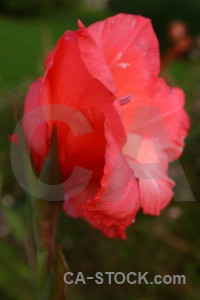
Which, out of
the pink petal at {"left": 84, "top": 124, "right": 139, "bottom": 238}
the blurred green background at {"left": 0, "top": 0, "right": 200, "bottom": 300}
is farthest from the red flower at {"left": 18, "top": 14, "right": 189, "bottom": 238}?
the blurred green background at {"left": 0, "top": 0, "right": 200, "bottom": 300}

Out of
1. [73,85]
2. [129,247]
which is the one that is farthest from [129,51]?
[129,247]

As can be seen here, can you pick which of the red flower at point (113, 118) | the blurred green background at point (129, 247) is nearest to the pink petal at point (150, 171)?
the red flower at point (113, 118)

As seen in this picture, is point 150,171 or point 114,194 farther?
point 150,171

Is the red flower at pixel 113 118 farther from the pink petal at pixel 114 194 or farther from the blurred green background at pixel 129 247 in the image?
the blurred green background at pixel 129 247

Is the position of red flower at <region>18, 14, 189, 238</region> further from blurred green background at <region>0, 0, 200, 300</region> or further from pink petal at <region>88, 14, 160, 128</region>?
blurred green background at <region>0, 0, 200, 300</region>

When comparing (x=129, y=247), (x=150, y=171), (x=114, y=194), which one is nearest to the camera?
(x=114, y=194)

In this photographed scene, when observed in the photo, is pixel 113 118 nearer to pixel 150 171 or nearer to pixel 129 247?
pixel 150 171

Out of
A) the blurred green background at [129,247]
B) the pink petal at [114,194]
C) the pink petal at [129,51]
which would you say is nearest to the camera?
the pink petal at [114,194]

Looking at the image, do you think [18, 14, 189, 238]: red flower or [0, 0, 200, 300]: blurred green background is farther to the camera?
[0, 0, 200, 300]: blurred green background
